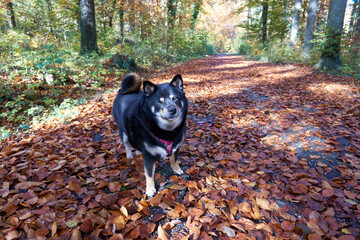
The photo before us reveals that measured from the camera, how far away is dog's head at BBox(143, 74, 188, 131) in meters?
2.21

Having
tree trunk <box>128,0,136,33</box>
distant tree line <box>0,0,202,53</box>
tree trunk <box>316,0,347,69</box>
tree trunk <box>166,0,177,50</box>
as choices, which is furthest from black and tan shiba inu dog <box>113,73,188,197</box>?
tree trunk <box>166,0,177,50</box>

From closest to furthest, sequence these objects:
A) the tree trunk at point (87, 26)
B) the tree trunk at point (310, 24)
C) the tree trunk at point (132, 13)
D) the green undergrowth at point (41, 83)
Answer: the green undergrowth at point (41, 83)
the tree trunk at point (87, 26)
the tree trunk at point (310, 24)
the tree trunk at point (132, 13)

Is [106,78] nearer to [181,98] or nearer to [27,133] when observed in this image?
[27,133]

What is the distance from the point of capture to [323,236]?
6.21ft

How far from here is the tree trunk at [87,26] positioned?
9102 millimetres

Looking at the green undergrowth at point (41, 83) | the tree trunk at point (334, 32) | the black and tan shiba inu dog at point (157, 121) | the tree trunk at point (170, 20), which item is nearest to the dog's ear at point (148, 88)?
the black and tan shiba inu dog at point (157, 121)

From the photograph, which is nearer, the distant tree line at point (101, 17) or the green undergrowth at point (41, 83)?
the green undergrowth at point (41, 83)

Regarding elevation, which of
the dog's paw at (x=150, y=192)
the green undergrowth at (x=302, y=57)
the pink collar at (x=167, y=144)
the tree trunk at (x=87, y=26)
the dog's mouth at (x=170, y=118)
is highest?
the tree trunk at (x=87, y=26)

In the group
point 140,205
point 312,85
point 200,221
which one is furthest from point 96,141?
point 312,85

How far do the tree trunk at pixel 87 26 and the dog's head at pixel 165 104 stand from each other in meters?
8.66

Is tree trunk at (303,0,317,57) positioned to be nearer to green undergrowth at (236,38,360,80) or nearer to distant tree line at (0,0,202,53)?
green undergrowth at (236,38,360,80)

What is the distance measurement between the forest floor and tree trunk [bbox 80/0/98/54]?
19.9 feet

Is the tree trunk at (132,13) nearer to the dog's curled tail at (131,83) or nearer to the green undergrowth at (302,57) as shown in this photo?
the green undergrowth at (302,57)

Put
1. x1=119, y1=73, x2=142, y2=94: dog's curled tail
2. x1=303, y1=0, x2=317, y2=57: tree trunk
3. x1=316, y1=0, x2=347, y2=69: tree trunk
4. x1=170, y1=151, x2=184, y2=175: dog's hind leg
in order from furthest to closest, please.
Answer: x1=303, y1=0, x2=317, y2=57: tree trunk → x1=316, y1=0, x2=347, y2=69: tree trunk → x1=119, y1=73, x2=142, y2=94: dog's curled tail → x1=170, y1=151, x2=184, y2=175: dog's hind leg
